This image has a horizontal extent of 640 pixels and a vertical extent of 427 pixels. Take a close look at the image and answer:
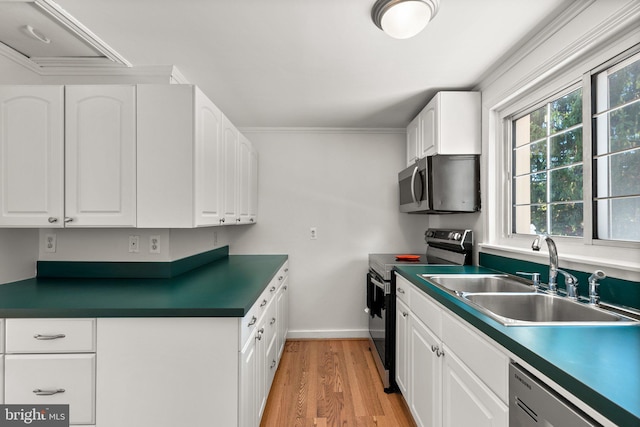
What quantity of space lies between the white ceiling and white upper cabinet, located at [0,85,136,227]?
1.30ft

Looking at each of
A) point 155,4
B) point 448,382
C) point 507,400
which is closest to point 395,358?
point 448,382

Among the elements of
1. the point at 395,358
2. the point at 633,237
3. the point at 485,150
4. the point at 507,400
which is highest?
the point at 485,150

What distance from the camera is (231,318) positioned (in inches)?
53.4

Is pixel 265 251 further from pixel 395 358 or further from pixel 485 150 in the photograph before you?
pixel 485 150

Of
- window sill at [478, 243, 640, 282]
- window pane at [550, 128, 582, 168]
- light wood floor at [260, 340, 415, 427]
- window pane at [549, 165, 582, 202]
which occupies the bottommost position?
light wood floor at [260, 340, 415, 427]

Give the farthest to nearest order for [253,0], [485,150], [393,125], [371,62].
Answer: [393,125], [485,150], [371,62], [253,0]

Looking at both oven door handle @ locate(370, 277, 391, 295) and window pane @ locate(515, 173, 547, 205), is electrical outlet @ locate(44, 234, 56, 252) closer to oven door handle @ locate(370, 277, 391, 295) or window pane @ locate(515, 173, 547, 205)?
oven door handle @ locate(370, 277, 391, 295)

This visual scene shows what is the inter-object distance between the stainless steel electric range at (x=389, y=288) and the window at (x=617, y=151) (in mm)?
1039

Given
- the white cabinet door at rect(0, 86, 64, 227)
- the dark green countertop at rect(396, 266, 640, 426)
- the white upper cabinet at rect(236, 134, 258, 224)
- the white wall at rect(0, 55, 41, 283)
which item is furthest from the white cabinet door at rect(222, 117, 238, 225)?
the dark green countertop at rect(396, 266, 640, 426)

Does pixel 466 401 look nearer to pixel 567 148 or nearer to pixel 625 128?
pixel 625 128

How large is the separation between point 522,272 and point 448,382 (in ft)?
2.75

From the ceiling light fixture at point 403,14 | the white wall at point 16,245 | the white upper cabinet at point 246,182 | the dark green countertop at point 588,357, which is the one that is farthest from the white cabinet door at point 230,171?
the dark green countertop at point 588,357

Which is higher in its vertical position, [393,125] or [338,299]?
[393,125]

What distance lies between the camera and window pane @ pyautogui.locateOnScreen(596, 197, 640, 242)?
1352 mm
